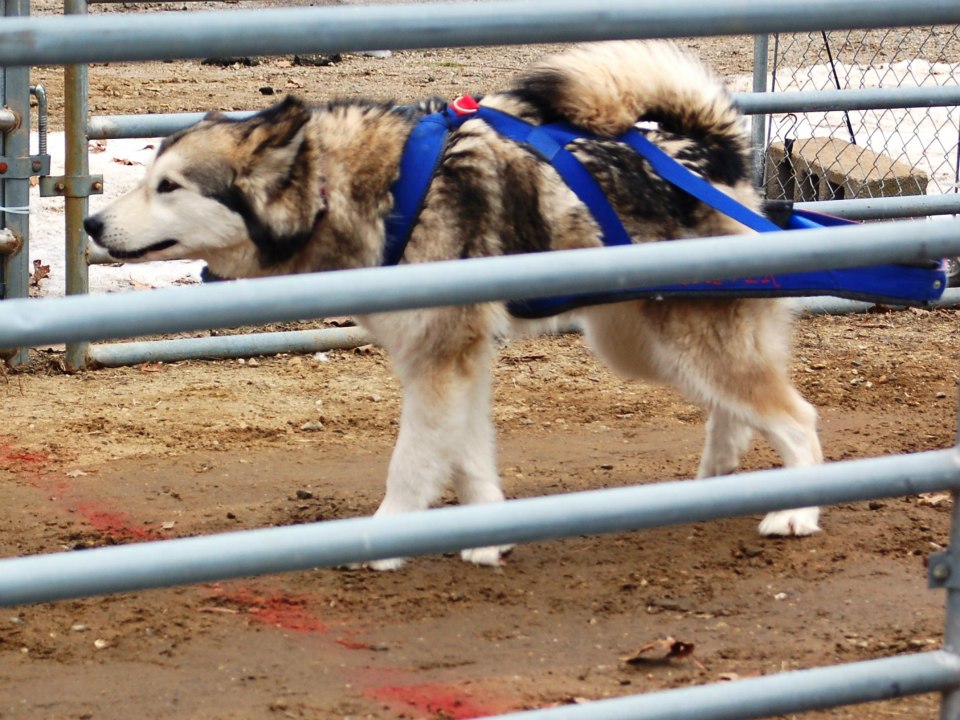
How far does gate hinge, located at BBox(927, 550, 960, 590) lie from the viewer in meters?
2.20

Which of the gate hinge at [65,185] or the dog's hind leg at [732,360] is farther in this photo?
the gate hinge at [65,185]

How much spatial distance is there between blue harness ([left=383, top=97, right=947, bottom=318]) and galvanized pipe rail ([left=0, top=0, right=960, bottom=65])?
1.86 m

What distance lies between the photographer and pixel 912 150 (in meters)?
9.79

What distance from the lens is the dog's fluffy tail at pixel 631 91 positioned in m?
4.28

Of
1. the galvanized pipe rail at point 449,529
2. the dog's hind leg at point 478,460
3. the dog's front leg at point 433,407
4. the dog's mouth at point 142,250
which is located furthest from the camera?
the dog's hind leg at point 478,460

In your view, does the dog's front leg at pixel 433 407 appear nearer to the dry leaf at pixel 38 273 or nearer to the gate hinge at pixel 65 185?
the gate hinge at pixel 65 185

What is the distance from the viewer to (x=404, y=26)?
1797mm

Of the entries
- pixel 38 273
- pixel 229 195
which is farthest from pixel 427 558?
pixel 38 273

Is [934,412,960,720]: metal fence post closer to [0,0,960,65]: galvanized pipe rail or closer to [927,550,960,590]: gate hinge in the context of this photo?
[927,550,960,590]: gate hinge

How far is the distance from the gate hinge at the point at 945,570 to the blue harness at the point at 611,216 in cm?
165

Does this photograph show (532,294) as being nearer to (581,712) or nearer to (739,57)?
(581,712)

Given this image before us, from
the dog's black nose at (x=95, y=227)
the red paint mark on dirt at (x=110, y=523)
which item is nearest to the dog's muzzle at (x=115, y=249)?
the dog's black nose at (x=95, y=227)

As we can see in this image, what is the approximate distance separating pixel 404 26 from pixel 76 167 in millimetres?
4278

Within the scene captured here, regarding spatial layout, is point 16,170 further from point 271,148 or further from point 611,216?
point 611,216
